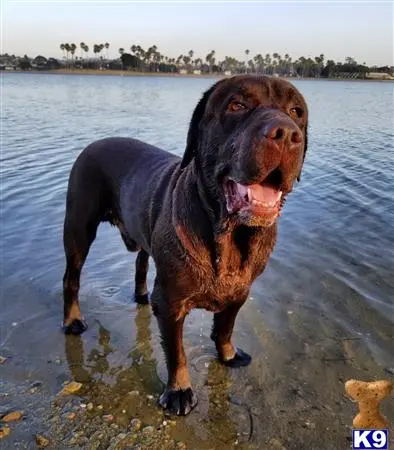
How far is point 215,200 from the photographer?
9.47ft

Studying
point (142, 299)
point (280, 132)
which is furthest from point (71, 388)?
point (280, 132)

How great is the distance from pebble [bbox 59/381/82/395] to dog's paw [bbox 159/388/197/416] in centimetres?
63

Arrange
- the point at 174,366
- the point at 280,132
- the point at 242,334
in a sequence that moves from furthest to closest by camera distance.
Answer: the point at 242,334
the point at 174,366
the point at 280,132

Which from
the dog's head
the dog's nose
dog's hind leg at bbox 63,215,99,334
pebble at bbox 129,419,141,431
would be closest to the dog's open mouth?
the dog's head

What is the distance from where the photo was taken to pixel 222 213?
2857 millimetres

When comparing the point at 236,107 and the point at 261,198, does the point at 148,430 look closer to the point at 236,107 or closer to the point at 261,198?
the point at 261,198

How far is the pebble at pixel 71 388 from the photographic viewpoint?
352cm

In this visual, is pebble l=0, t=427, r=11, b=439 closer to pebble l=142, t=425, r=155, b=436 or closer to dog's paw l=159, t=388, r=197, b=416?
pebble l=142, t=425, r=155, b=436

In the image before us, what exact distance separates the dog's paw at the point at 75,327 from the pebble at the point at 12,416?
1092mm

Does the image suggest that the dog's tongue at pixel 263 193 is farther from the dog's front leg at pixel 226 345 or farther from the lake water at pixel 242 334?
the lake water at pixel 242 334

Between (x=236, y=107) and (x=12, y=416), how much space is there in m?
2.42

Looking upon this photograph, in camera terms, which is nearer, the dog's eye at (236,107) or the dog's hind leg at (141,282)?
the dog's eye at (236,107)

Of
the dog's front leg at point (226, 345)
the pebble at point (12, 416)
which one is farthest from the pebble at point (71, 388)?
the dog's front leg at point (226, 345)

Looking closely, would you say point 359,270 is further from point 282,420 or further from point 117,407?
point 117,407
